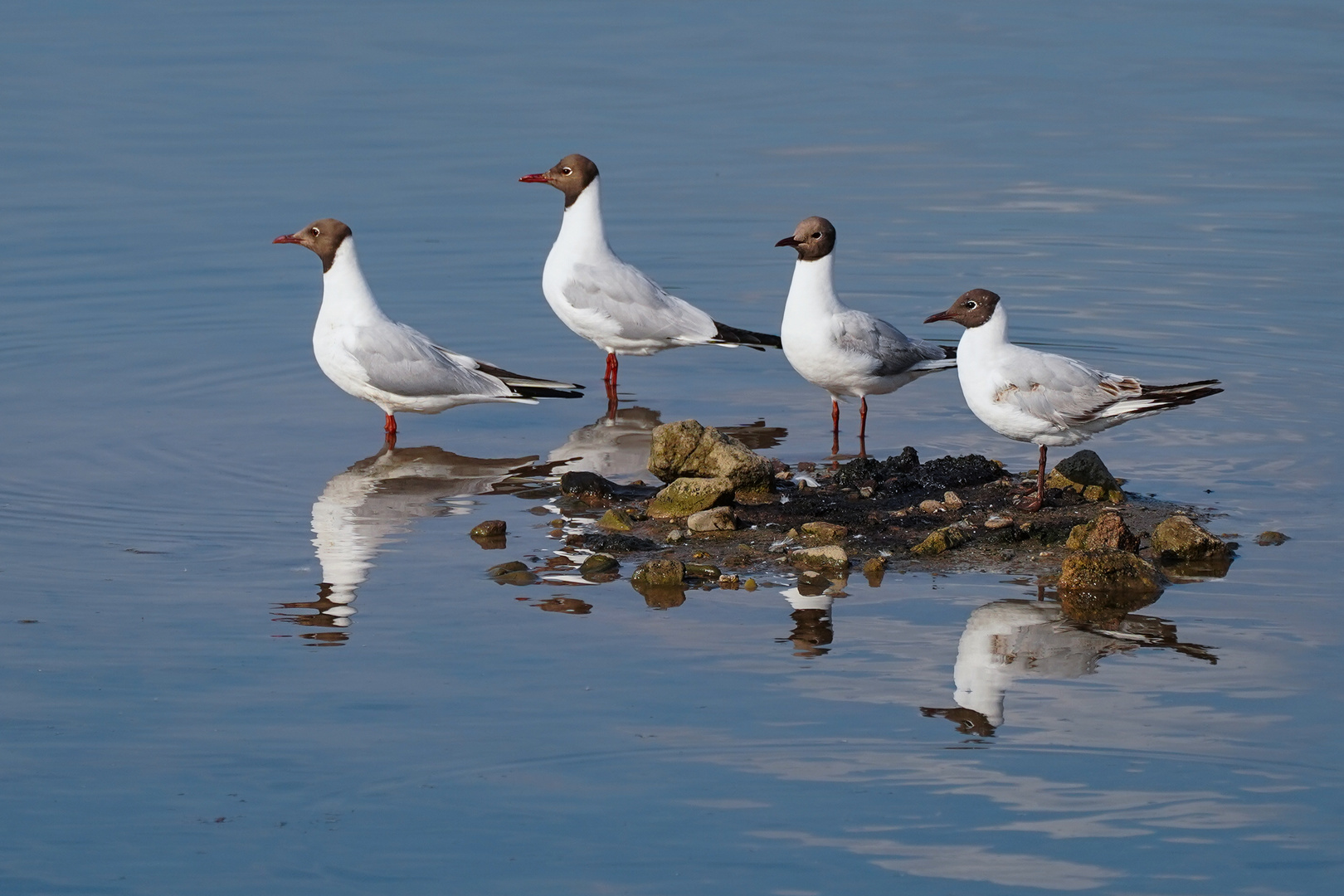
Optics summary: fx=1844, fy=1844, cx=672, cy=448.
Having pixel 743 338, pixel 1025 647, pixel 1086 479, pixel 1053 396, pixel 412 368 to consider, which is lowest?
pixel 1025 647

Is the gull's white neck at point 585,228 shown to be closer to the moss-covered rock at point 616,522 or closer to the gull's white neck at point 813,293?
the gull's white neck at point 813,293

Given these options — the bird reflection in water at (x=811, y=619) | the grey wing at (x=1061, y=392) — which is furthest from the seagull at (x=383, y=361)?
the bird reflection in water at (x=811, y=619)

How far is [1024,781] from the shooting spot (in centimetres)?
644

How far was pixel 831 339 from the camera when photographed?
37.4 feet

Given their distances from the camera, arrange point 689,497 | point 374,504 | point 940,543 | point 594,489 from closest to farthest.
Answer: point 940,543, point 689,497, point 594,489, point 374,504

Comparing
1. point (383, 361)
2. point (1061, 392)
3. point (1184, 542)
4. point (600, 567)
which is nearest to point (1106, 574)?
point (1184, 542)

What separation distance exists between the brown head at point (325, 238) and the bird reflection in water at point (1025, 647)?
570 cm

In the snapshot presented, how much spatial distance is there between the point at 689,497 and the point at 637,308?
12.2ft

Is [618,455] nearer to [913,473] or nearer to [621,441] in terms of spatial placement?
[621,441]

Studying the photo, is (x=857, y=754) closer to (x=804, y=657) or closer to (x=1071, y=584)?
(x=804, y=657)

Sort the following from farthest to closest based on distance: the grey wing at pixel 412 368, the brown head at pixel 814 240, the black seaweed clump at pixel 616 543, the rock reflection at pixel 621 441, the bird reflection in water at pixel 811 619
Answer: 1. the grey wing at pixel 412 368
2. the brown head at pixel 814 240
3. the rock reflection at pixel 621 441
4. the black seaweed clump at pixel 616 543
5. the bird reflection in water at pixel 811 619

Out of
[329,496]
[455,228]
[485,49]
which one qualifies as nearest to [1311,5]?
[485,49]

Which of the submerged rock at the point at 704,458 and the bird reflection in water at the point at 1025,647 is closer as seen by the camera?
the bird reflection in water at the point at 1025,647

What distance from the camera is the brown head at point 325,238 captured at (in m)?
12.2
